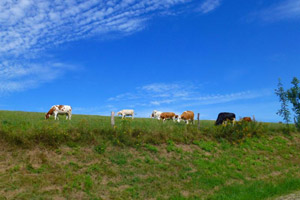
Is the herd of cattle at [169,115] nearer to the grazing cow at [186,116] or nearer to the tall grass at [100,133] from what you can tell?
the grazing cow at [186,116]

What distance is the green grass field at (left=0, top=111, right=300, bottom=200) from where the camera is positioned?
12.2 meters

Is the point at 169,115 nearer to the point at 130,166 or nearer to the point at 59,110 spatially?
the point at 59,110

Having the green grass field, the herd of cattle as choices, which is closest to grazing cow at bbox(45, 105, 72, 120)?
the herd of cattle

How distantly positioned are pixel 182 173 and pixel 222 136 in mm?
9490

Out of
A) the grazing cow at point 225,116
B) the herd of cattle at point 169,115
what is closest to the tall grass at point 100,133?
the herd of cattle at point 169,115

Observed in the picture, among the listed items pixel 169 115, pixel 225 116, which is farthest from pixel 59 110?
pixel 225 116

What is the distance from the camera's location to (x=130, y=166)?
1477cm

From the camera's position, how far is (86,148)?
15.6 meters

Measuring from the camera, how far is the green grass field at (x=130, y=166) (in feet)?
40.0

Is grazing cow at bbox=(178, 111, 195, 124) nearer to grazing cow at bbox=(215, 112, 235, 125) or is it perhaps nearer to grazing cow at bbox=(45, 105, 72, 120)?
grazing cow at bbox=(215, 112, 235, 125)

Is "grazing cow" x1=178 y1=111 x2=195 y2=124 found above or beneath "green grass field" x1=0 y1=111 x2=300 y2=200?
above

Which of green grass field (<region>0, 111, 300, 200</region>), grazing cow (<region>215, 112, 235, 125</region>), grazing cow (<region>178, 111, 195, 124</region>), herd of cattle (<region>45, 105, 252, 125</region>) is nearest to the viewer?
green grass field (<region>0, 111, 300, 200</region>)

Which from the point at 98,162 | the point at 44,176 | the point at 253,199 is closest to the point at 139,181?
the point at 98,162

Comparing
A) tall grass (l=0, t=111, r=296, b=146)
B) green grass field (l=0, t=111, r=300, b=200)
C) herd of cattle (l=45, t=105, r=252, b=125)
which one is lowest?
green grass field (l=0, t=111, r=300, b=200)
